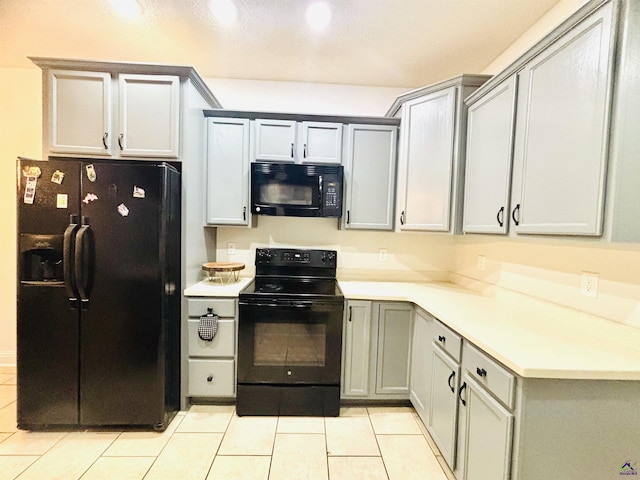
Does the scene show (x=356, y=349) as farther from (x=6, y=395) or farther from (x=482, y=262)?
(x=6, y=395)

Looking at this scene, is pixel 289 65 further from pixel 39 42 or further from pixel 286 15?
pixel 39 42

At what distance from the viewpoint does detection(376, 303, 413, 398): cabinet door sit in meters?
2.26

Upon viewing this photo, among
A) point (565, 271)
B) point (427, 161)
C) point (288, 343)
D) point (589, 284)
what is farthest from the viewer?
point (427, 161)

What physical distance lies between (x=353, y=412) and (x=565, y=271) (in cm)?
171

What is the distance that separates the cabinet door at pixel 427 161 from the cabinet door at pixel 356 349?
2.63 ft

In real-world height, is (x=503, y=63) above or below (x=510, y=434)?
above

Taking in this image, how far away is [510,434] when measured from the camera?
3.78 feet

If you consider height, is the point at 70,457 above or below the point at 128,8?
below

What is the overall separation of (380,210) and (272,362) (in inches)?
59.5

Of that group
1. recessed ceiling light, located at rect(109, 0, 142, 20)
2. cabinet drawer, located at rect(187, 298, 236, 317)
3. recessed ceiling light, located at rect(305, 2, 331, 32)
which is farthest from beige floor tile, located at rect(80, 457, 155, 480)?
recessed ceiling light, located at rect(305, 2, 331, 32)

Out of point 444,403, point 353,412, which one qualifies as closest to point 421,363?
point 444,403

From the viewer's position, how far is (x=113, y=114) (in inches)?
82.2

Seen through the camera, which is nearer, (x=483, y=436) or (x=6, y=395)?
(x=483, y=436)

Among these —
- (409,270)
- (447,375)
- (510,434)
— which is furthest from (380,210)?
(510,434)
